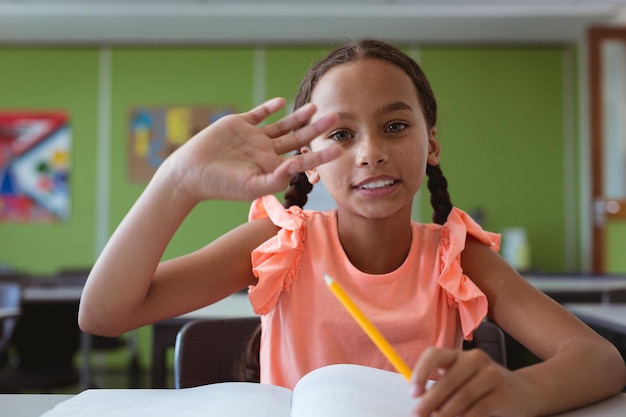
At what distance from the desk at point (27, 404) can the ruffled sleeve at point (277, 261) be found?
1.11 feet

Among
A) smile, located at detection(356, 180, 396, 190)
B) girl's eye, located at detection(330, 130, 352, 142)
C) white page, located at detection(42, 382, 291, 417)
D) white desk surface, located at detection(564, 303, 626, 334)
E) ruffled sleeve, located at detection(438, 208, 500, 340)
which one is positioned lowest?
white desk surface, located at detection(564, 303, 626, 334)

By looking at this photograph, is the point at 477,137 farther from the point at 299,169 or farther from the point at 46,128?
the point at 299,169

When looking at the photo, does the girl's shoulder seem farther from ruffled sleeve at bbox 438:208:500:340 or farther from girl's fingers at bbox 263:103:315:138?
girl's fingers at bbox 263:103:315:138

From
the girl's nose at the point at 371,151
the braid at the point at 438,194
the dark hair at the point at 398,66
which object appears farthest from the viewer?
the braid at the point at 438,194

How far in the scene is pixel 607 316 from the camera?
72.6 inches

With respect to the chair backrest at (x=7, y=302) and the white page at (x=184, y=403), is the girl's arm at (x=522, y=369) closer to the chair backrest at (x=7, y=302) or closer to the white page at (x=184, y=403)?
the white page at (x=184, y=403)

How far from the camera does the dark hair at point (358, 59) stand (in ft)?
3.65

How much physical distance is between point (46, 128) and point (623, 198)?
440 centimetres

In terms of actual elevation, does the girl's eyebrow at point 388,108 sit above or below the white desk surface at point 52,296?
above

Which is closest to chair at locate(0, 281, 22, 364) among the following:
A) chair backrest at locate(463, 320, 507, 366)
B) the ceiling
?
chair backrest at locate(463, 320, 507, 366)

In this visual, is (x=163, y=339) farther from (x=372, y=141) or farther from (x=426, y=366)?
(x=426, y=366)

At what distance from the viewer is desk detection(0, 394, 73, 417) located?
74cm

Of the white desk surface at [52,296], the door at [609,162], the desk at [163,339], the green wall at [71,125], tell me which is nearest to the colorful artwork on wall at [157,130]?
the green wall at [71,125]

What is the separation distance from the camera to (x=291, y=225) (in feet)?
3.62
